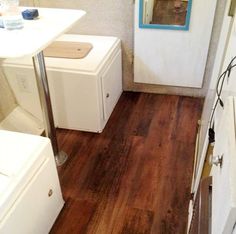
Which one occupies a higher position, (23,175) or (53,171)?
(23,175)

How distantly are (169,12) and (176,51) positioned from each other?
0.30 metres

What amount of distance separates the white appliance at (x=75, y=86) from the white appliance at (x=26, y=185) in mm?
697

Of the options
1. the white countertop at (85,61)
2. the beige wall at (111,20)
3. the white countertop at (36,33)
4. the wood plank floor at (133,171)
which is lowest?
the wood plank floor at (133,171)

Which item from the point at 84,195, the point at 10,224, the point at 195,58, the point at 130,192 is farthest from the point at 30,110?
the point at 195,58

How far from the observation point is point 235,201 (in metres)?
0.50

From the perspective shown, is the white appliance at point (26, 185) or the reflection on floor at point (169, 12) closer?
the white appliance at point (26, 185)

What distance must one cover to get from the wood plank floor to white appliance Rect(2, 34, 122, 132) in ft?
0.45

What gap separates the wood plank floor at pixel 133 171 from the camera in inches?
62.0

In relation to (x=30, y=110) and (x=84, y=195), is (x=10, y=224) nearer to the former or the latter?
(x=84, y=195)

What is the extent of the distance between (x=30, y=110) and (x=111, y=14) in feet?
3.23

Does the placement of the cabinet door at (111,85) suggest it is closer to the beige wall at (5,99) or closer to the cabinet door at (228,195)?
the beige wall at (5,99)

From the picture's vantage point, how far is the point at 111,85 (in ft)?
7.47

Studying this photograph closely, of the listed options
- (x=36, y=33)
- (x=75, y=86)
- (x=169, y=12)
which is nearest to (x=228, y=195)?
(x=36, y=33)

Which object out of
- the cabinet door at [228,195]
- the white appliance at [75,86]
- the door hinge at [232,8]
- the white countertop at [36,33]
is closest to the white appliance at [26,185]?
the white countertop at [36,33]
